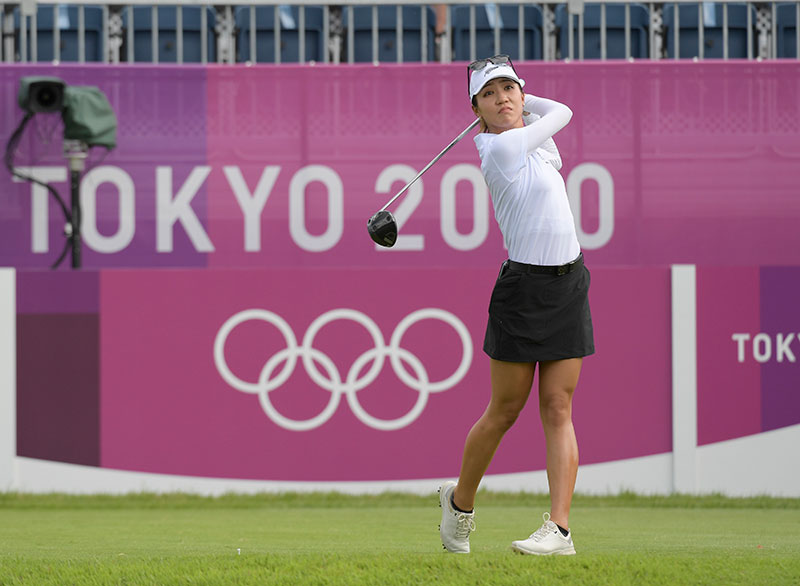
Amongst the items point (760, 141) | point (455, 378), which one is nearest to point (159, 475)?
point (455, 378)

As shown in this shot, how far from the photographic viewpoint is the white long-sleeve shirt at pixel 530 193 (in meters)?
3.92

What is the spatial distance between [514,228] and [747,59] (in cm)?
529

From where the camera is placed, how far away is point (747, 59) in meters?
8.70

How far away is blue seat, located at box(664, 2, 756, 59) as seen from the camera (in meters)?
8.88

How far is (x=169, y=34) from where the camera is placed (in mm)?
8984

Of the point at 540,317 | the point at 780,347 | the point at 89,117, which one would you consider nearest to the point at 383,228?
the point at 540,317

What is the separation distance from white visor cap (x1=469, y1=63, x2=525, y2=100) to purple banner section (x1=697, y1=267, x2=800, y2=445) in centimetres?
387

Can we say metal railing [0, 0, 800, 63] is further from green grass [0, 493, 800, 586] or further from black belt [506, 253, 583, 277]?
black belt [506, 253, 583, 277]

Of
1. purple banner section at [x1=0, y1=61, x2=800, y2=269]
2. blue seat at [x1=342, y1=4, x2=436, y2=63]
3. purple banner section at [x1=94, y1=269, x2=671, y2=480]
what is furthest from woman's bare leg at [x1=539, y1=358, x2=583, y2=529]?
blue seat at [x1=342, y1=4, x2=436, y2=63]

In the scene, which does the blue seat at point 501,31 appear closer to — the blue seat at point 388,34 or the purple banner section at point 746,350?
the blue seat at point 388,34

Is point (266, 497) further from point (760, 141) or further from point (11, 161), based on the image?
point (760, 141)

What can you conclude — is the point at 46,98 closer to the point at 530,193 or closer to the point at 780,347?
the point at 780,347

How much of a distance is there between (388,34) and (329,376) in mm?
2822

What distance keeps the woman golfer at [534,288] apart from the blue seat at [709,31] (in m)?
5.17
